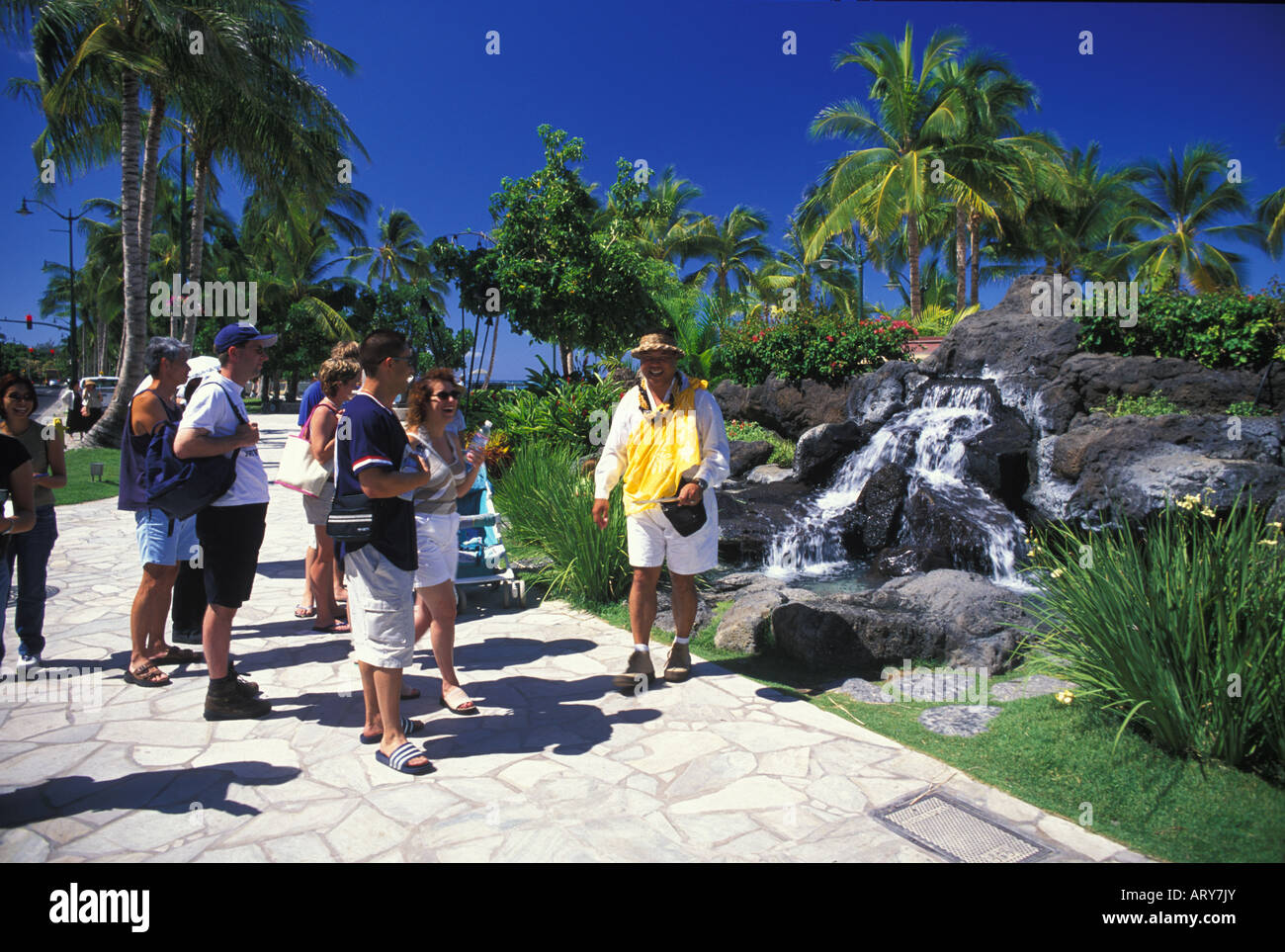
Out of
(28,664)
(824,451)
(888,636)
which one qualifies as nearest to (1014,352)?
(824,451)

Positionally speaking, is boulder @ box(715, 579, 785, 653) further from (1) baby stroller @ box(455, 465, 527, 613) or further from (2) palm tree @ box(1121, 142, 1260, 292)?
(2) palm tree @ box(1121, 142, 1260, 292)

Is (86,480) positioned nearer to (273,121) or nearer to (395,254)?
(273,121)

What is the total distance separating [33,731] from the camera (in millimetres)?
3818

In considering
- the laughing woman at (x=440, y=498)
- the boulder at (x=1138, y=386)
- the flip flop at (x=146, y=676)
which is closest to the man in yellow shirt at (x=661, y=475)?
the laughing woman at (x=440, y=498)

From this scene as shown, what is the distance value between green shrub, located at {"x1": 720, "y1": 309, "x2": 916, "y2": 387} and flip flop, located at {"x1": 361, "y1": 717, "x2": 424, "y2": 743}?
13.3m

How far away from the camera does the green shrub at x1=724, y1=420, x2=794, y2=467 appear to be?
14656 millimetres

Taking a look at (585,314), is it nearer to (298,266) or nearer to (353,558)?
(353,558)

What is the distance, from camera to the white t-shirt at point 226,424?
3.79m

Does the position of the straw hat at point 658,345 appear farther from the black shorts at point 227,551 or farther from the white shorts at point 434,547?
the black shorts at point 227,551

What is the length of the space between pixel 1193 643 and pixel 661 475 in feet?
8.26

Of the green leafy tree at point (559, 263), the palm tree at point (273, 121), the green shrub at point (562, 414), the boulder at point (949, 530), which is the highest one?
the palm tree at point (273, 121)

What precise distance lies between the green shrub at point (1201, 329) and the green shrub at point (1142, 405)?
1.09 m

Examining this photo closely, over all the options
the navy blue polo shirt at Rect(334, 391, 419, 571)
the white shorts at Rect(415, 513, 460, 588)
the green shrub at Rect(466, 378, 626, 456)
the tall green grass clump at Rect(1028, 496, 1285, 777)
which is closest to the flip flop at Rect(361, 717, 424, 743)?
the white shorts at Rect(415, 513, 460, 588)
